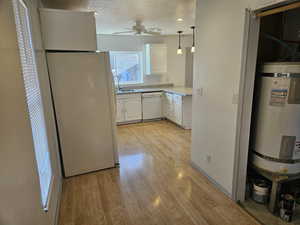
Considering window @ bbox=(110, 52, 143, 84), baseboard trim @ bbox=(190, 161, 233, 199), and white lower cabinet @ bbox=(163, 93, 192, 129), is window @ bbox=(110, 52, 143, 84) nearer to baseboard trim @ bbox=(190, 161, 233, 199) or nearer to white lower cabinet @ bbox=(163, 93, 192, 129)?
white lower cabinet @ bbox=(163, 93, 192, 129)

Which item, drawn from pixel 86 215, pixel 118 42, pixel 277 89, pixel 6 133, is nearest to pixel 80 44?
pixel 6 133

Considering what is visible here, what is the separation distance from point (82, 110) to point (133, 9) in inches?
69.7

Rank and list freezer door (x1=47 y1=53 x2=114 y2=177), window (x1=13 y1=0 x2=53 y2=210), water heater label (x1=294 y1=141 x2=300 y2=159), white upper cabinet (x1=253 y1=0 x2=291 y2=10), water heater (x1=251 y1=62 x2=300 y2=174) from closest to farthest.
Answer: window (x1=13 y1=0 x2=53 y2=210) < white upper cabinet (x1=253 y1=0 x2=291 y2=10) < water heater (x1=251 y1=62 x2=300 y2=174) < water heater label (x1=294 y1=141 x2=300 y2=159) < freezer door (x1=47 y1=53 x2=114 y2=177)

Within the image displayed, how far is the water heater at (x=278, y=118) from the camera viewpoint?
1716 mm

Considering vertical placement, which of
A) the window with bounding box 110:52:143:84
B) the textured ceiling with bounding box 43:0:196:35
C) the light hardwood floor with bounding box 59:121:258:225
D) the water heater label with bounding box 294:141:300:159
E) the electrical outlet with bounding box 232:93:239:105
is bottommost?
the light hardwood floor with bounding box 59:121:258:225

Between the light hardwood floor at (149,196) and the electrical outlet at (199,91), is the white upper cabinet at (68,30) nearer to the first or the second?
the electrical outlet at (199,91)

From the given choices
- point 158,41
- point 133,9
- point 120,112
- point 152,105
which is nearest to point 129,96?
point 120,112

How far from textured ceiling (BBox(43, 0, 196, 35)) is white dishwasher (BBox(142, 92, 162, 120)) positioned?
1.89 m

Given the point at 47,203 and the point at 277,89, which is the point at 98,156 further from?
the point at 277,89

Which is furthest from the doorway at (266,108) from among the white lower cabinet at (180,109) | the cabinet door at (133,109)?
the cabinet door at (133,109)

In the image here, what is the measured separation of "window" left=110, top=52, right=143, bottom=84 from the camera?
213 inches

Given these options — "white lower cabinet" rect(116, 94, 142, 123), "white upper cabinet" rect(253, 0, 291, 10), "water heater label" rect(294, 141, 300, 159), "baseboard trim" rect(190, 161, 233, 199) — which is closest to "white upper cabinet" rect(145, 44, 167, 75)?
"white lower cabinet" rect(116, 94, 142, 123)

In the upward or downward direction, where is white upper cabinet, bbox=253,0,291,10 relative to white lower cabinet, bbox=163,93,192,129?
upward

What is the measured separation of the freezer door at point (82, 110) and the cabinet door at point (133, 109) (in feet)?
7.06
